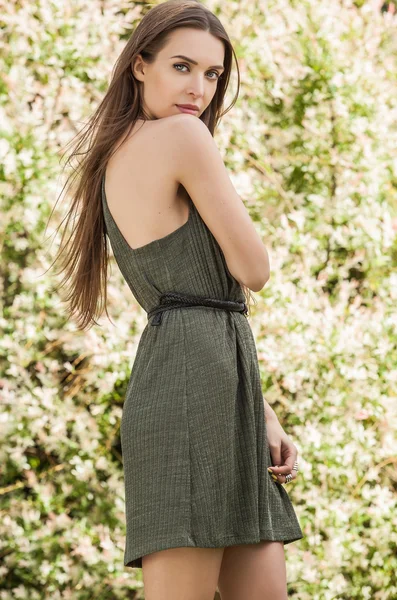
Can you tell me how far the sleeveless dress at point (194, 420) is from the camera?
5.42ft

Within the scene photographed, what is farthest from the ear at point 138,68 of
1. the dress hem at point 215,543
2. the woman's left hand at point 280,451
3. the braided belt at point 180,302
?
the dress hem at point 215,543

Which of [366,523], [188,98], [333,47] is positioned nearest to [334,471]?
[366,523]

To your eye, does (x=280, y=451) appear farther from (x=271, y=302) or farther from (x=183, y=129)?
(x=271, y=302)

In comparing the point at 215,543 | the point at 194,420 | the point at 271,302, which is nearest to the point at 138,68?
the point at 194,420

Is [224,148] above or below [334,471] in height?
above

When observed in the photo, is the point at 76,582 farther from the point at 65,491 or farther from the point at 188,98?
the point at 188,98

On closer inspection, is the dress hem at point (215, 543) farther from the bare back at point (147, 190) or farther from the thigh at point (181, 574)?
the bare back at point (147, 190)

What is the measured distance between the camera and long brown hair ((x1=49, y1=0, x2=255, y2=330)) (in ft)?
6.08

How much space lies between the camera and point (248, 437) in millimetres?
1737

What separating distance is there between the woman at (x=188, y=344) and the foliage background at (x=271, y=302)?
1593 millimetres

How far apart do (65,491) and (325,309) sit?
46.5 inches

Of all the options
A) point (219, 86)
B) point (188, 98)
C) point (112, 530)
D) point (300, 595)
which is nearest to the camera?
point (188, 98)

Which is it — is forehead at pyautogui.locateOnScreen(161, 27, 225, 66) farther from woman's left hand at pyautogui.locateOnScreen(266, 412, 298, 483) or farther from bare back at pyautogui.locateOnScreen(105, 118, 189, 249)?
woman's left hand at pyautogui.locateOnScreen(266, 412, 298, 483)

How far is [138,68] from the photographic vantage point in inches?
75.0
